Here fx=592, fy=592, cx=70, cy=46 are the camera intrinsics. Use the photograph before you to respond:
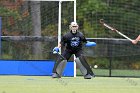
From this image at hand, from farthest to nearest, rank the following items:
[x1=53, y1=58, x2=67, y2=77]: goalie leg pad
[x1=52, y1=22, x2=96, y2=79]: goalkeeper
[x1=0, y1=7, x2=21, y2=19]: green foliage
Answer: [x1=0, y1=7, x2=21, y2=19]: green foliage → [x1=53, y1=58, x2=67, y2=77]: goalie leg pad → [x1=52, y1=22, x2=96, y2=79]: goalkeeper

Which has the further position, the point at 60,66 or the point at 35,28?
the point at 35,28

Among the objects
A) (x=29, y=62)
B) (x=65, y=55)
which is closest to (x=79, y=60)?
(x=65, y=55)

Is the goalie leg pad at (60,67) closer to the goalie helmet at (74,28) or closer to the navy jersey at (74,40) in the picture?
the navy jersey at (74,40)

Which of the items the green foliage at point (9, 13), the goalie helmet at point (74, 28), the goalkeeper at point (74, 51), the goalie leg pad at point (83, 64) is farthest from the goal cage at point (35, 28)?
the goalie leg pad at point (83, 64)

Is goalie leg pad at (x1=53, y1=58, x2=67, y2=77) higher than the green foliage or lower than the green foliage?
lower

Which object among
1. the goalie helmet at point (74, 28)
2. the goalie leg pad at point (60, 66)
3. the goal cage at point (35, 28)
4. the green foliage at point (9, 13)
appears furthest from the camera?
the green foliage at point (9, 13)

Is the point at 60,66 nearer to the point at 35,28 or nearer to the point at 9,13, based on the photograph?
the point at 35,28

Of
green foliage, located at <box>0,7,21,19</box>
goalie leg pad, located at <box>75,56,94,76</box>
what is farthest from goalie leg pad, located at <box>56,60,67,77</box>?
green foliage, located at <box>0,7,21,19</box>

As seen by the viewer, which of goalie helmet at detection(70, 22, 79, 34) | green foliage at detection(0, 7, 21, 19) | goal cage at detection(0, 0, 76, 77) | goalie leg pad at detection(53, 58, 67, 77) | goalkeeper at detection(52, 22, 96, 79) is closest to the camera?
goalie helmet at detection(70, 22, 79, 34)

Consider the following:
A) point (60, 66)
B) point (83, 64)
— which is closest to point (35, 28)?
point (60, 66)

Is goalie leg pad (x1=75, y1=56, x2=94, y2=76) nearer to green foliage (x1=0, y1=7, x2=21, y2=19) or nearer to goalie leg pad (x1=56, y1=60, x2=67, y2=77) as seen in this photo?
goalie leg pad (x1=56, y1=60, x2=67, y2=77)

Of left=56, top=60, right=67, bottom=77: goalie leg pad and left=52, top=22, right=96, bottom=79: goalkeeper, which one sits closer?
left=52, top=22, right=96, bottom=79: goalkeeper

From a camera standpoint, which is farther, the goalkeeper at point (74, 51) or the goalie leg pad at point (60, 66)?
the goalie leg pad at point (60, 66)

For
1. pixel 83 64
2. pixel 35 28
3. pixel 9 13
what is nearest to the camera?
pixel 83 64
